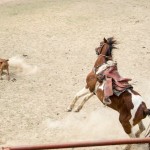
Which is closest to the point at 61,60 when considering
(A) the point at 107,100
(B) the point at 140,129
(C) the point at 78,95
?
(C) the point at 78,95

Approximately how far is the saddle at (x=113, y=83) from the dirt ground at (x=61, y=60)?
1.02 m

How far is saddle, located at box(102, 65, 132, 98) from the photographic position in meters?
6.64

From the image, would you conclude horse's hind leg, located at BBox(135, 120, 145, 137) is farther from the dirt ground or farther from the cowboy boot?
the cowboy boot

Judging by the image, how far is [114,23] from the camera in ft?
48.1

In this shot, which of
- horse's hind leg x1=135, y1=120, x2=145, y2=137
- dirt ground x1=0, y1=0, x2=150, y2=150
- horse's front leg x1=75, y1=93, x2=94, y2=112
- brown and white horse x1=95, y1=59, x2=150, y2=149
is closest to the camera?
brown and white horse x1=95, y1=59, x2=150, y2=149

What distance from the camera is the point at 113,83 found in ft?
22.6

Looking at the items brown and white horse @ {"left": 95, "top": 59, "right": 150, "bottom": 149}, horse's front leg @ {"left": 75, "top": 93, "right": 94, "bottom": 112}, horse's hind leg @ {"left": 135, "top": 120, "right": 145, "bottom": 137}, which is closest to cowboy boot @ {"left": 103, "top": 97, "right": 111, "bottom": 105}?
brown and white horse @ {"left": 95, "top": 59, "right": 150, "bottom": 149}

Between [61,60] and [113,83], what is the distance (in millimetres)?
A: 4656

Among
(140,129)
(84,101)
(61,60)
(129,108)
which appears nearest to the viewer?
(129,108)

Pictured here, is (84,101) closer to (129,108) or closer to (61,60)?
(129,108)

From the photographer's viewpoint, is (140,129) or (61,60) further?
(61,60)

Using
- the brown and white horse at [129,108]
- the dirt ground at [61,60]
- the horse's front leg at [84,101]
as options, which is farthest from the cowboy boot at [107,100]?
the horse's front leg at [84,101]

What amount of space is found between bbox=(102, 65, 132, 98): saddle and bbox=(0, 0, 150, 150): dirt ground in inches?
40.1

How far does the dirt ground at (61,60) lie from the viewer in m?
7.62
